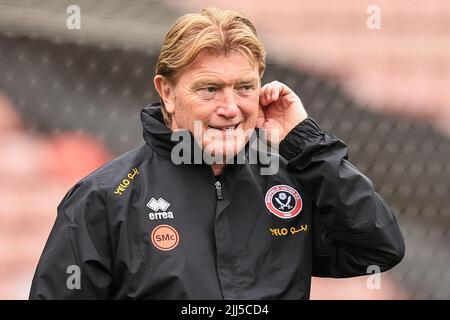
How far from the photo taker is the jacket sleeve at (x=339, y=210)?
222cm

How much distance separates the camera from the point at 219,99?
2.20 m

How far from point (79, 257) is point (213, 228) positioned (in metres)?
A: 0.34

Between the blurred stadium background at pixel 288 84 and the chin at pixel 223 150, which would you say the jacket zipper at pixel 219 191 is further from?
the blurred stadium background at pixel 288 84

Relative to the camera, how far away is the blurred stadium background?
325cm

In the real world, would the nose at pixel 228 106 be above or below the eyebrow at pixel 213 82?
below

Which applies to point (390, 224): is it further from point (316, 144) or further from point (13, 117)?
point (13, 117)

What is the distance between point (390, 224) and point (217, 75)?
593 millimetres

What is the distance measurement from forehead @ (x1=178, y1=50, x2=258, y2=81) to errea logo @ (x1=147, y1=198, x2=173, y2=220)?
320 millimetres
